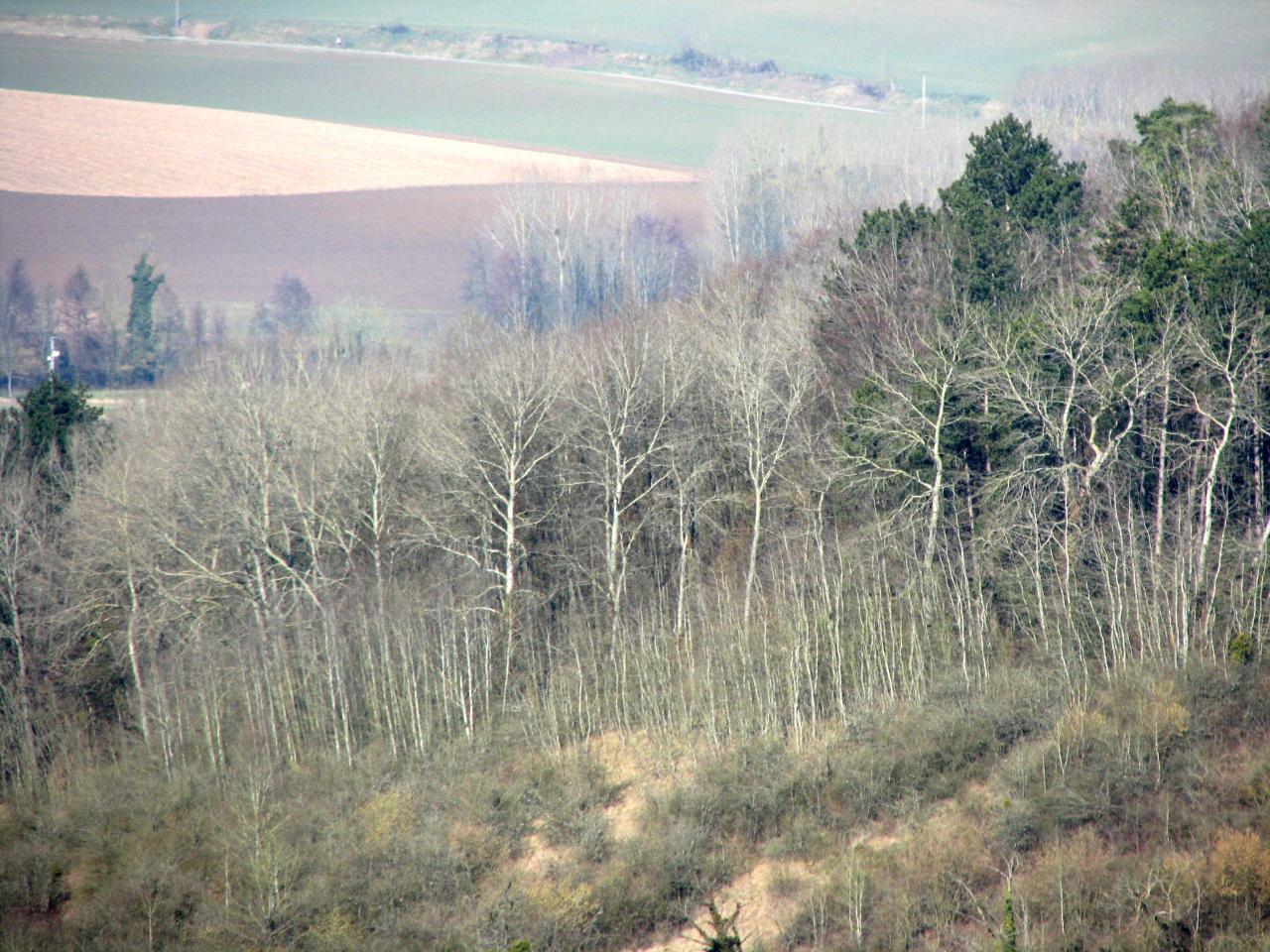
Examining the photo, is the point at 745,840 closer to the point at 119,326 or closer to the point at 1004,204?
the point at 1004,204

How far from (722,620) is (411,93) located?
71.9 metres

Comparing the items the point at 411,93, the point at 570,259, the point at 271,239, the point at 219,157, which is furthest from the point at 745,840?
the point at 411,93

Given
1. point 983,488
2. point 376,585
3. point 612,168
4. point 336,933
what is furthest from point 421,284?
point 336,933

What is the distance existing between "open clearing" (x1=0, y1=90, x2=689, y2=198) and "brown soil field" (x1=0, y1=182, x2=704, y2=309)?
163 cm

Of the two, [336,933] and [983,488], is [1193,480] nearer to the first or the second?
[983,488]

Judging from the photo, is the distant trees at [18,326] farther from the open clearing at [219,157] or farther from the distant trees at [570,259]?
the distant trees at [570,259]

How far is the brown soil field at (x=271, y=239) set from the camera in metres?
65.9

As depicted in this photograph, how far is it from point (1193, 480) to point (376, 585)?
56.5ft

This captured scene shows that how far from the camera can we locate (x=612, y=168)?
7531 centimetres

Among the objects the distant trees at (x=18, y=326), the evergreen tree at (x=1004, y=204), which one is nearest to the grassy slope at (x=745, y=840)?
the evergreen tree at (x=1004, y=204)

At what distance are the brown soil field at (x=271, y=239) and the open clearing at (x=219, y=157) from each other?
5.36 ft

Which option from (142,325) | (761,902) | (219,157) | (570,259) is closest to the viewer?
(761,902)

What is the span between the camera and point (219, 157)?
78312 mm

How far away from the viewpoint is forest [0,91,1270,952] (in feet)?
70.5
